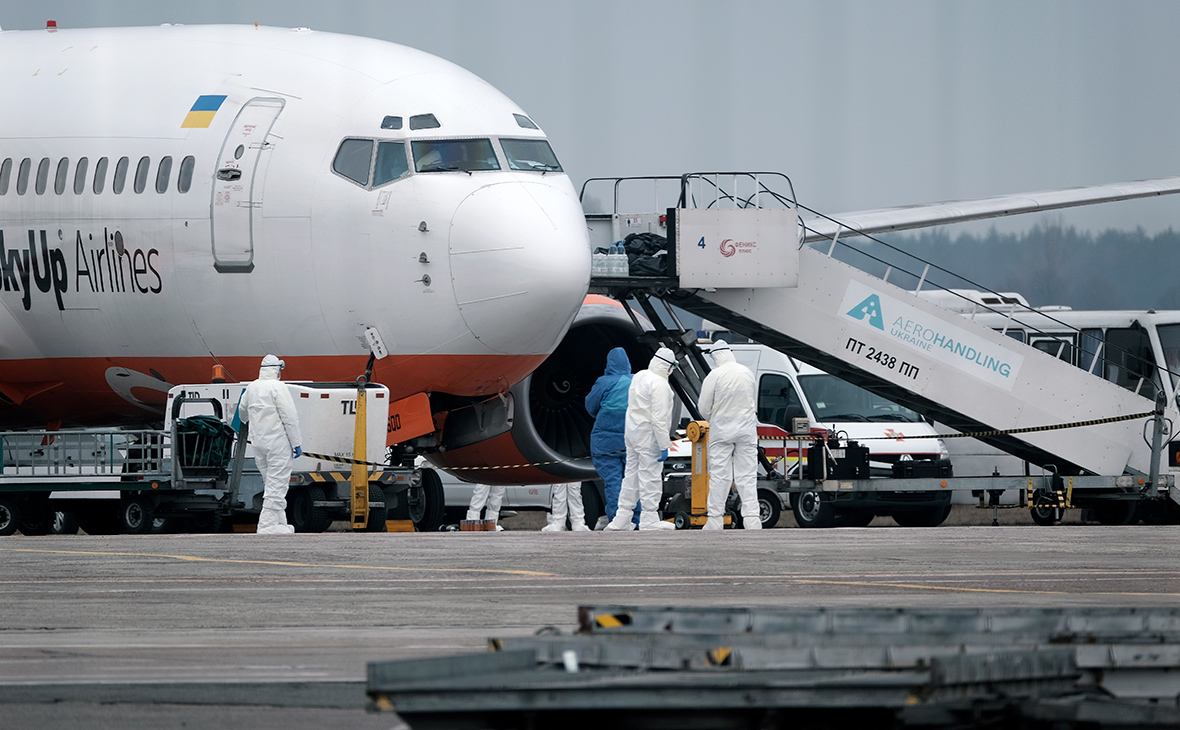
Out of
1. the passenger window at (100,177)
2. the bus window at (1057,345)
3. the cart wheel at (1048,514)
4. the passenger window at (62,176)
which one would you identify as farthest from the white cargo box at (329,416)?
the bus window at (1057,345)

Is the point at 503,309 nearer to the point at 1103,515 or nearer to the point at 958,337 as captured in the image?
the point at 958,337

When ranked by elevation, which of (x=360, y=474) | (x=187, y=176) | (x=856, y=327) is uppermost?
(x=187, y=176)

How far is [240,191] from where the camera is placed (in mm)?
14359

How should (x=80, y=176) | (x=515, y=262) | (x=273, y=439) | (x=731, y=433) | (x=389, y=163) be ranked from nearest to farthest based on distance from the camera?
(x=515, y=262) < (x=273, y=439) < (x=389, y=163) < (x=80, y=176) < (x=731, y=433)

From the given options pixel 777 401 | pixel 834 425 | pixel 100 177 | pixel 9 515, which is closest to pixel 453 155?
pixel 100 177

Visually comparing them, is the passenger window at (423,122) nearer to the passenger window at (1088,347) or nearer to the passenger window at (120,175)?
the passenger window at (120,175)

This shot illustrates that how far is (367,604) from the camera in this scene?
6.75 meters

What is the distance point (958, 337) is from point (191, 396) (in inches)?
382

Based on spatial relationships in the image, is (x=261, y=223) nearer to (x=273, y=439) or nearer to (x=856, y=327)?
(x=273, y=439)

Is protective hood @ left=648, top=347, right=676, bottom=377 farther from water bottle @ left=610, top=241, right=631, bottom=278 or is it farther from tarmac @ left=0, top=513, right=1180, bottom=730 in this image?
tarmac @ left=0, top=513, right=1180, bottom=730

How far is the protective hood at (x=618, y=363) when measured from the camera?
16.9 meters

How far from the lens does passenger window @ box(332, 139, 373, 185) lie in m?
14.2

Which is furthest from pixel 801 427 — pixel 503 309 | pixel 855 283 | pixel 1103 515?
pixel 503 309

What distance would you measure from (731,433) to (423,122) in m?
4.23
